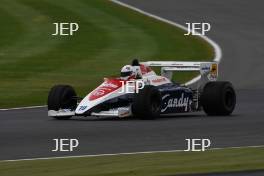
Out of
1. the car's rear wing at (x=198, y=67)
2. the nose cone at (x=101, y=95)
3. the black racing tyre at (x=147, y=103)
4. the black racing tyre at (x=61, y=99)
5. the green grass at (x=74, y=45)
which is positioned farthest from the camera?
the green grass at (x=74, y=45)

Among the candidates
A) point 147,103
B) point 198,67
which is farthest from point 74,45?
point 147,103

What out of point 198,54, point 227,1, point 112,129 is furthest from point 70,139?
point 227,1

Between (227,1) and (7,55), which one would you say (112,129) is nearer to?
(7,55)

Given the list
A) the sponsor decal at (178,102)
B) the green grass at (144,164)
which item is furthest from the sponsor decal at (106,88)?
the green grass at (144,164)

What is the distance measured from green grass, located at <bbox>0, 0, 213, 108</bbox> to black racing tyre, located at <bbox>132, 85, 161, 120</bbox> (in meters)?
4.34

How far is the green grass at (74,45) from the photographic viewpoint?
89.5 ft

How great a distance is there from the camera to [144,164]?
13359mm

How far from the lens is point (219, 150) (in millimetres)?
14859

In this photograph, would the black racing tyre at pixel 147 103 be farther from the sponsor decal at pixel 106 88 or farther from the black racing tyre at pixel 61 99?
the black racing tyre at pixel 61 99

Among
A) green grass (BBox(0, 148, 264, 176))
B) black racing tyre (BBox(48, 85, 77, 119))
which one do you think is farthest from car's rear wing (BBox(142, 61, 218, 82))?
green grass (BBox(0, 148, 264, 176))

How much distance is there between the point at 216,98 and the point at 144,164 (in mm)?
7057

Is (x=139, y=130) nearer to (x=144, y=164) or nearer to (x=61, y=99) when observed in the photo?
(x=61, y=99)

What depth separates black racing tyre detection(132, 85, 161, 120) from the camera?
1895 centimetres

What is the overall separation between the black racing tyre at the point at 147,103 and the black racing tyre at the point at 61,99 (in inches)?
51.5
